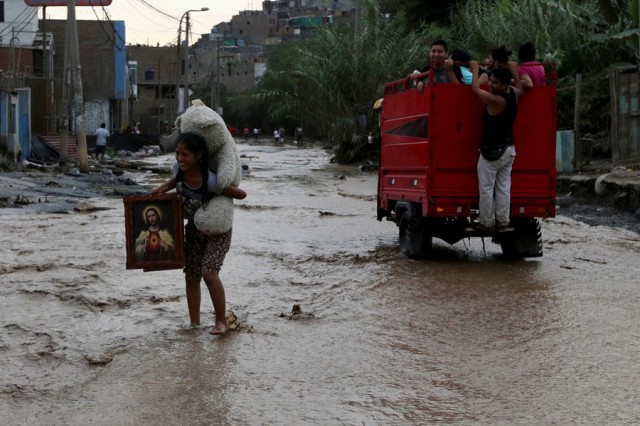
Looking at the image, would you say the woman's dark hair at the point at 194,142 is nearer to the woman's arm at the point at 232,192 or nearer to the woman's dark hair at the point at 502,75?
the woman's arm at the point at 232,192

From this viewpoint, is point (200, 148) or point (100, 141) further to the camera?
point (100, 141)

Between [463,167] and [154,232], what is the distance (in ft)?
15.5

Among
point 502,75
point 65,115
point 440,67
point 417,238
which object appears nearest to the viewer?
point 502,75

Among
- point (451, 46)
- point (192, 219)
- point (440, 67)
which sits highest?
point (451, 46)

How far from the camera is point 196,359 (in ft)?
21.4

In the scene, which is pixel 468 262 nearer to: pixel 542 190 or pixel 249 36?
pixel 542 190

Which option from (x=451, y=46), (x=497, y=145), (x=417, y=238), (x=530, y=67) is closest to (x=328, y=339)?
(x=497, y=145)

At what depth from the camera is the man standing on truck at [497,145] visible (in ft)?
34.0

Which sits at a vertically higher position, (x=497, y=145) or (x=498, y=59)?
(x=498, y=59)

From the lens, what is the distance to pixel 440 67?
1088cm

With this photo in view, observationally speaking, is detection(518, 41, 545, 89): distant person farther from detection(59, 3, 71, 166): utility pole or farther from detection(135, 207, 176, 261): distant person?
detection(59, 3, 71, 166): utility pole

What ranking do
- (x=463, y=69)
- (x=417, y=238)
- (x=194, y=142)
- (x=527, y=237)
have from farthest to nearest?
(x=417, y=238), (x=527, y=237), (x=463, y=69), (x=194, y=142)

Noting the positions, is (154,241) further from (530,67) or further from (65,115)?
(65,115)

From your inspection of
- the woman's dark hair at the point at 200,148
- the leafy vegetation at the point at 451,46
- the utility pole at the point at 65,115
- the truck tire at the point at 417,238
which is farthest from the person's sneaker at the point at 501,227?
the utility pole at the point at 65,115
